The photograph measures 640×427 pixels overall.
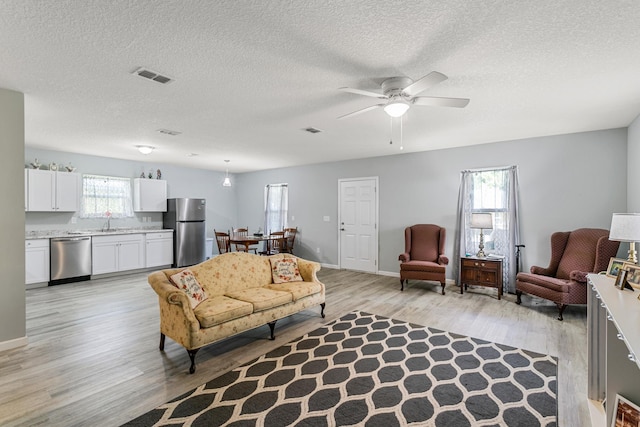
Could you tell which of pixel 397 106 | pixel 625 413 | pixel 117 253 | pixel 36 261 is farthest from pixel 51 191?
pixel 625 413

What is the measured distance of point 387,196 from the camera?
659cm

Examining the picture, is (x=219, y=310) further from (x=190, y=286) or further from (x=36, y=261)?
(x=36, y=261)

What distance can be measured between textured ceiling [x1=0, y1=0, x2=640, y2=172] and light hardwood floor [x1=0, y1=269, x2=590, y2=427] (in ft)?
8.44

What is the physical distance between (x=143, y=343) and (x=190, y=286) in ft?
2.76

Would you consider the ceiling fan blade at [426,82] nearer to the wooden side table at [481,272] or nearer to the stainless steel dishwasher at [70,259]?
the wooden side table at [481,272]

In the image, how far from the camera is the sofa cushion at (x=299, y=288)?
3.67 m

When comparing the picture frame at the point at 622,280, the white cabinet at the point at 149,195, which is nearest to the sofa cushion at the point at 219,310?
the picture frame at the point at 622,280

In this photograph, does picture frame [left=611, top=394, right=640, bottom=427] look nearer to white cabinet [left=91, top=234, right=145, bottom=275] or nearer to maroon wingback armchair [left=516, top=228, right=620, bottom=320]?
maroon wingback armchair [left=516, top=228, right=620, bottom=320]

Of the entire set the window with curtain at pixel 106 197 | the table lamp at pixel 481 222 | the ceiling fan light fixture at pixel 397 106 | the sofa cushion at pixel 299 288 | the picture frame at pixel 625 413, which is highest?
the ceiling fan light fixture at pixel 397 106

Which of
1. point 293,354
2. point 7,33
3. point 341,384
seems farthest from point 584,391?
point 7,33

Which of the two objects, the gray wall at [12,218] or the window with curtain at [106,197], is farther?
the window with curtain at [106,197]

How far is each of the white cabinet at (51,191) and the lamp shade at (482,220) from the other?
24.8 ft

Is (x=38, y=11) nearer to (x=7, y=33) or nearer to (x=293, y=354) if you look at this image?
(x=7, y=33)

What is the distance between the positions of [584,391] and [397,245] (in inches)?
164
